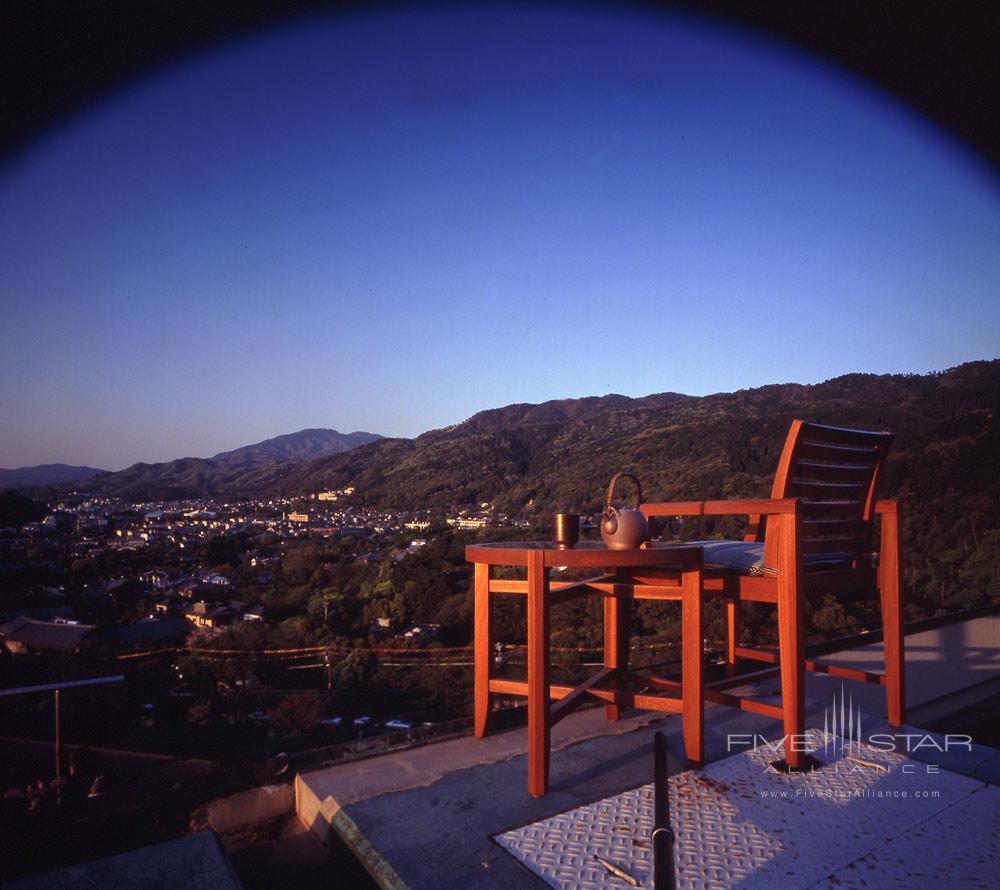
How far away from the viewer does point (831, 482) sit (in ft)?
6.51

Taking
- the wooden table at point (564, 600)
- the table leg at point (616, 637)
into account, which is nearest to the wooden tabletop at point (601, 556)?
the wooden table at point (564, 600)

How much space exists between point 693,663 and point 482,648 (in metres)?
0.68

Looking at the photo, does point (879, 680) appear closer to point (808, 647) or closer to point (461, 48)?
Answer: point (808, 647)

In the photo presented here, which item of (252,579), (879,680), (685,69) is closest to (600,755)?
(879,680)

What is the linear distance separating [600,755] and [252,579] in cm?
1277

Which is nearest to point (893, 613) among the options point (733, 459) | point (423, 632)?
point (423, 632)

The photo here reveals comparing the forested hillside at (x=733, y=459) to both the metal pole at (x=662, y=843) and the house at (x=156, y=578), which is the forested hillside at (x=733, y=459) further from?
the house at (x=156, y=578)

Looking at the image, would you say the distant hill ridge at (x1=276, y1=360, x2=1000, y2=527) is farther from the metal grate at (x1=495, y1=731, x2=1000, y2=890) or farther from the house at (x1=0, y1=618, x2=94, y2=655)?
the house at (x1=0, y1=618, x2=94, y2=655)

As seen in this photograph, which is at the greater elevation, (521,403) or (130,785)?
(521,403)

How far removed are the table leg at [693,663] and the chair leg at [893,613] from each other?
84 cm

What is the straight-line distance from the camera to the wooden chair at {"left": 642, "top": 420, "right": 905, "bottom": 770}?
173cm

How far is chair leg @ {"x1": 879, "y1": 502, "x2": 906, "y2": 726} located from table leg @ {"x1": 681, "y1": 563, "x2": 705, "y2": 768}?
2.76 feet

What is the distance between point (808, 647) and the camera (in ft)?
9.37

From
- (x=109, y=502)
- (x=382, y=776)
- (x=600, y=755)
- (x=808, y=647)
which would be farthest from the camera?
(x=109, y=502)
